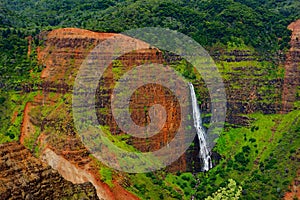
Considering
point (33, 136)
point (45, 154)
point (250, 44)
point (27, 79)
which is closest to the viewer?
point (45, 154)

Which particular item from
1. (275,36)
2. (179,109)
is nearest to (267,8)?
(275,36)

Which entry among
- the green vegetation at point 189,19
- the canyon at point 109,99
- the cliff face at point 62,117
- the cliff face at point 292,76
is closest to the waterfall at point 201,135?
the canyon at point 109,99

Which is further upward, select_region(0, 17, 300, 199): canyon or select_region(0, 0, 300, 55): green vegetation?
select_region(0, 0, 300, 55): green vegetation

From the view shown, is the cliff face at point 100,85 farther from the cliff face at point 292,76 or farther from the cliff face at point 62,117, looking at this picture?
the cliff face at point 292,76

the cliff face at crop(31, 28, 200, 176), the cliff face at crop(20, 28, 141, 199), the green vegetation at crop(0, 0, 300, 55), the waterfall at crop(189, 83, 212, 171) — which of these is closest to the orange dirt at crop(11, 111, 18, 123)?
the cliff face at crop(20, 28, 141, 199)

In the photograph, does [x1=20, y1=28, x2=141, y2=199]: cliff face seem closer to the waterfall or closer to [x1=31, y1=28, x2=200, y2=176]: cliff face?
[x1=31, y1=28, x2=200, y2=176]: cliff face

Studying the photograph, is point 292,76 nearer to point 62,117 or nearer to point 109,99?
point 109,99

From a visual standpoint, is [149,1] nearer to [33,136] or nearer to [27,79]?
[27,79]
